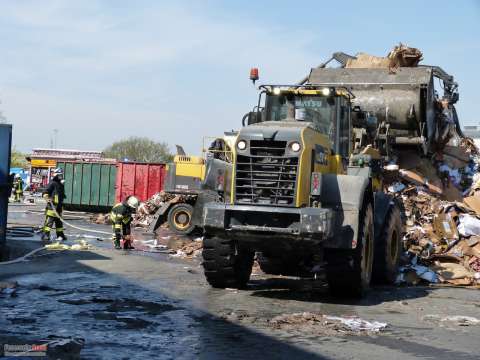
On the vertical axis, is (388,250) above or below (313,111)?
below

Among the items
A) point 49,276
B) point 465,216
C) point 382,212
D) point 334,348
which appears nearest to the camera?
point 334,348

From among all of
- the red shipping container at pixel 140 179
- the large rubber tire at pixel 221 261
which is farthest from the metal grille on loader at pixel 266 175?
the red shipping container at pixel 140 179

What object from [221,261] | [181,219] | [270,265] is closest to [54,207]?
[181,219]

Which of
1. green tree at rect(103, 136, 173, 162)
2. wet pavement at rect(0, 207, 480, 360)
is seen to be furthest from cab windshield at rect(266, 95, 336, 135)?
green tree at rect(103, 136, 173, 162)

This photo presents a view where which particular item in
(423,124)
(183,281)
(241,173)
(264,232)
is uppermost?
(423,124)

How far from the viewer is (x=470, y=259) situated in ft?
37.2

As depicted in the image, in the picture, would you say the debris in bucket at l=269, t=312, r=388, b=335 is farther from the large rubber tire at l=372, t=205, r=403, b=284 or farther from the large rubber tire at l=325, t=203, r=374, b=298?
the large rubber tire at l=372, t=205, r=403, b=284

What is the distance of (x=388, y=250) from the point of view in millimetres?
10078

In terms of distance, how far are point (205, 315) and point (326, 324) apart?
1.29 meters

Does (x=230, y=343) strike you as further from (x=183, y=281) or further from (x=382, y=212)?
(x=382, y=212)

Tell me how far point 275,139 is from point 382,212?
2868mm

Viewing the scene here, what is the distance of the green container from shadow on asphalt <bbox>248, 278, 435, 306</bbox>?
1708 cm

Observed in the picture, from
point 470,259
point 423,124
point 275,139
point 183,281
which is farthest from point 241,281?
point 423,124

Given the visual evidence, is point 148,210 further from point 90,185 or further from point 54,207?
point 54,207
